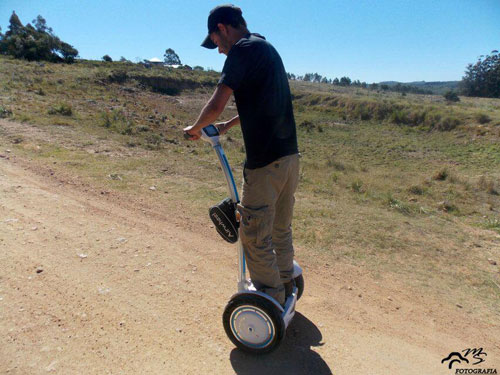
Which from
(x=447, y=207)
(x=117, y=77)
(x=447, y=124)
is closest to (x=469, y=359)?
(x=447, y=207)

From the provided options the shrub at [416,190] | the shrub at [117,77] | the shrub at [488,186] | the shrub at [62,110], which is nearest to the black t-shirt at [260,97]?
the shrub at [416,190]

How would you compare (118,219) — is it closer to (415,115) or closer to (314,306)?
(314,306)

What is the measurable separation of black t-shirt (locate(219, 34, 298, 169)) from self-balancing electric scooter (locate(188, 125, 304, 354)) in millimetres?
268

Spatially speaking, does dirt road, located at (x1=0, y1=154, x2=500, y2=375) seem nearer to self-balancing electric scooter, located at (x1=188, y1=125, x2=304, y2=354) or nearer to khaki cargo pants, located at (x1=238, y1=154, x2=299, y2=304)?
self-balancing electric scooter, located at (x1=188, y1=125, x2=304, y2=354)

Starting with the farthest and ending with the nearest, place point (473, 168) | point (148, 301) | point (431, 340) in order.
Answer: point (473, 168)
point (148, 301)
point (431, 340)

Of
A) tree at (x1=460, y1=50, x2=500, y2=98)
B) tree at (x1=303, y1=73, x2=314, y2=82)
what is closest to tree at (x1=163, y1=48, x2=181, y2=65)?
tree at (x1=303, y1=73, x2=314, y2=82)

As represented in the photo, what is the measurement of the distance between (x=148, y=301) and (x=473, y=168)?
636 inches

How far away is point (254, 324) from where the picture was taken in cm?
255

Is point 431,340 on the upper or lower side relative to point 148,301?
lower

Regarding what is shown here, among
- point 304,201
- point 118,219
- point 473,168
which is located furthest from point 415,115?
point 118,219

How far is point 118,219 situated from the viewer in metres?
4.95

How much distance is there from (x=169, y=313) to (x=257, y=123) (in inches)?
74.4

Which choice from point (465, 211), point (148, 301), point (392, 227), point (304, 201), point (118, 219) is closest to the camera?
point (148, 301)

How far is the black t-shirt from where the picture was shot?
2232 millimetres
